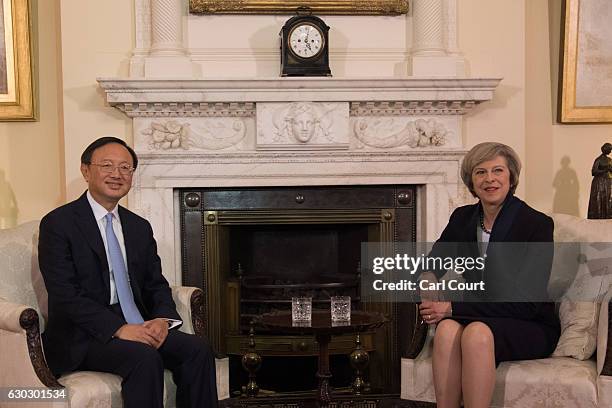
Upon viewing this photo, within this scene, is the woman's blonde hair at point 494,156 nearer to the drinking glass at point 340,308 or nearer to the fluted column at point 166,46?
the drinking glass at point 340,308

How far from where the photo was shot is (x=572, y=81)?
190 inches

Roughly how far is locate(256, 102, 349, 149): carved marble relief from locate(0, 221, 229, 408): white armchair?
1156 millimetres

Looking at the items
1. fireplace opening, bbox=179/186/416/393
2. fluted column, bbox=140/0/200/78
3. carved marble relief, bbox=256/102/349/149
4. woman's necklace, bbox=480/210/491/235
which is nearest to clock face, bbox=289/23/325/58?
carved marble relief, bbox=256/102/349/149

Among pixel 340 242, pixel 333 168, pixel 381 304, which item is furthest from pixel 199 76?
pixel 381 304

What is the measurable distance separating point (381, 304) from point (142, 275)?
5.47 feet

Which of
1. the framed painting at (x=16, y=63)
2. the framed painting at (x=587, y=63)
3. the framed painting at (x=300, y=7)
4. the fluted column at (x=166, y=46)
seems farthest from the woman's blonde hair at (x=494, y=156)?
the framed painting at (x=16, y=63)

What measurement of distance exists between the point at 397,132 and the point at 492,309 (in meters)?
1.53

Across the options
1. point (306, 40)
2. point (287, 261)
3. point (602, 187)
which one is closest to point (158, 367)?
point (287, 261)

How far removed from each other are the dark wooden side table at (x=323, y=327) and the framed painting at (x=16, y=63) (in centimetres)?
193

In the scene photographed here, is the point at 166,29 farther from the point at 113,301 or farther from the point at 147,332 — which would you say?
the point at 147,332

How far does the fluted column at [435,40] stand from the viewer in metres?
4.56

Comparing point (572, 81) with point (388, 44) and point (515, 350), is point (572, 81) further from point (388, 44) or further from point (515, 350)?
point (515, 350)

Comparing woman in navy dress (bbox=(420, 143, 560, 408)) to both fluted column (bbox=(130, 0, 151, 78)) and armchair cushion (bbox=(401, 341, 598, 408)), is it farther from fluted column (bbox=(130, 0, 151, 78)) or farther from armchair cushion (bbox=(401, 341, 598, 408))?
fluted column (bbox=(130, 0, 151, 78))

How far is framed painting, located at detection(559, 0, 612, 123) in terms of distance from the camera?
190 inches
